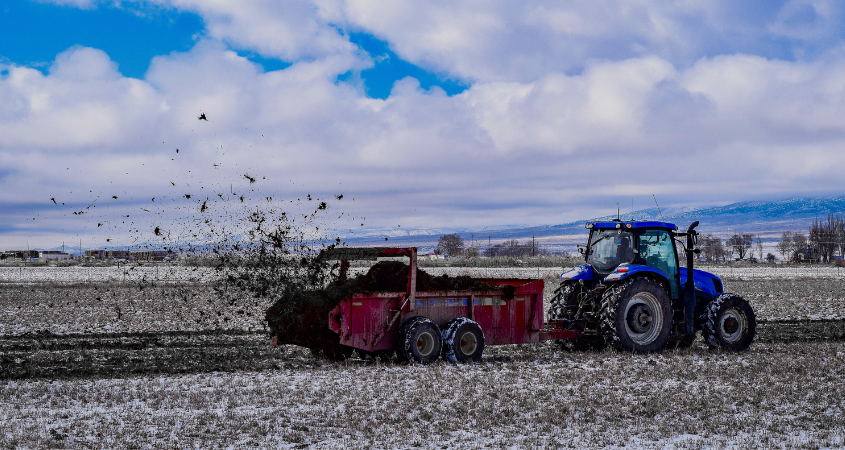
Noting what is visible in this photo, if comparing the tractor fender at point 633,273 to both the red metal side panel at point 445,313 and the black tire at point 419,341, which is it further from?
the black tire at point 419,341

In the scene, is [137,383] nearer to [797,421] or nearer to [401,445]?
[401,445]

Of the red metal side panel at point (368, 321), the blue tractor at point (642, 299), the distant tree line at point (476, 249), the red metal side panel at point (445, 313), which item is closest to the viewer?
the red metal side panel at point (368, 321)

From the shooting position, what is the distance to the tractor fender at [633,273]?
43.7 ft

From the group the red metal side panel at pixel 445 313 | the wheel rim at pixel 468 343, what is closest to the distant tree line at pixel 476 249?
the red metal side panel at pixel 445 313

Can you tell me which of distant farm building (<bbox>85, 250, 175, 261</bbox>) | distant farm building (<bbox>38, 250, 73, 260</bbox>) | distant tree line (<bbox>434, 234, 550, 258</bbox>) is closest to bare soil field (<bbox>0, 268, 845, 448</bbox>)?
distant farm building (<bbox>85, 250, 175, 261</bbox>)

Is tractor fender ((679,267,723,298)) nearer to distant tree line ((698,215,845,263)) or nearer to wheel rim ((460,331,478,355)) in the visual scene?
wheel rim ((460,331,478,355))

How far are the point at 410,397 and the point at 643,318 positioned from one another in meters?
5.55

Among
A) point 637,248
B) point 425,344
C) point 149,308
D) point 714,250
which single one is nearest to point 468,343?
point 425,344

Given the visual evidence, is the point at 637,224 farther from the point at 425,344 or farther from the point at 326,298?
the point at 326,298

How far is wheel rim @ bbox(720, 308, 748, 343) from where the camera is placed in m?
14.3

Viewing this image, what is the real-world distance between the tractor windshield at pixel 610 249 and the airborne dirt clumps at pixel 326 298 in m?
2.00

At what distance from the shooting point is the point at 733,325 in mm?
14391

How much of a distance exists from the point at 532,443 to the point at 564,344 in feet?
24.7

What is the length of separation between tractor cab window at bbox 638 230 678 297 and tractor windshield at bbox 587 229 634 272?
0.71 ft
